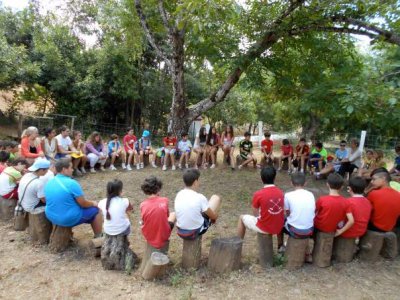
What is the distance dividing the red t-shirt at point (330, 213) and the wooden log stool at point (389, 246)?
2.41 ft

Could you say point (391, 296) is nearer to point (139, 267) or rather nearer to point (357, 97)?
point (357, 97)

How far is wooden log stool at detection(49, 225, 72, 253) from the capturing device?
438 centimetres

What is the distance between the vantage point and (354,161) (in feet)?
26.8

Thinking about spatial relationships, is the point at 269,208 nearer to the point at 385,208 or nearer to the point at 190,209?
the point at 190,209

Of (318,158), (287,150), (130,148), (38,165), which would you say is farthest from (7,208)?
(318,158)

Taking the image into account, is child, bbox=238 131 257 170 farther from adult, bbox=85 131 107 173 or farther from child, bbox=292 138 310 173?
adult, bbox=85 131 107 173

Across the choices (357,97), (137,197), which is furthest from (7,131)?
(357,97)

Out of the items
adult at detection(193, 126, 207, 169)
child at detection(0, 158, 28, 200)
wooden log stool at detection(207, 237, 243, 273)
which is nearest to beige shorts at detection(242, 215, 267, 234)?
wooden log stool at detection(207, 237, 243, 273)

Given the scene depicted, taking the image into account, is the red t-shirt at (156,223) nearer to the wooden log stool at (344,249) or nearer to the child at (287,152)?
the wooden log stool at (344,249)

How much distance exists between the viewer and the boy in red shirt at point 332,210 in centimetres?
390

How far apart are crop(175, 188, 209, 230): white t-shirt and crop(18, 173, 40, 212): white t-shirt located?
210 cm

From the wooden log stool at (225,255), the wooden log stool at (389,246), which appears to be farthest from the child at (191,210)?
the wooden log stool at (389,246)

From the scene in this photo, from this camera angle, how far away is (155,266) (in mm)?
3609

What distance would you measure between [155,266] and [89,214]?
1327 millimetres
